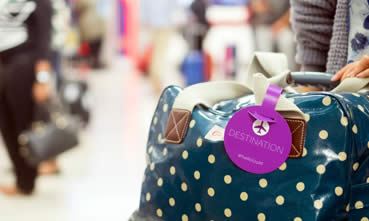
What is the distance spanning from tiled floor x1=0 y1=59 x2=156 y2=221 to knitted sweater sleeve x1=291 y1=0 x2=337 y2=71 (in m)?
1.89

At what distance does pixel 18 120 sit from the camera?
3369 mm

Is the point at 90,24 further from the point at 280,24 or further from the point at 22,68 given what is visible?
the point at 22,68

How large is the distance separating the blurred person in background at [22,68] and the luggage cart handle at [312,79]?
2.46 meters

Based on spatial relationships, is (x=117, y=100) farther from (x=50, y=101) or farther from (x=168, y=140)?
(x=168, y=140)

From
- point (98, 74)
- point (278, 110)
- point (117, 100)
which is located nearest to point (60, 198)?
point (278, 110)

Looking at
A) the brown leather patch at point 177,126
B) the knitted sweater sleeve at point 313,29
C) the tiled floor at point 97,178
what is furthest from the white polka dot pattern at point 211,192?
the tiled floor at point 97,178

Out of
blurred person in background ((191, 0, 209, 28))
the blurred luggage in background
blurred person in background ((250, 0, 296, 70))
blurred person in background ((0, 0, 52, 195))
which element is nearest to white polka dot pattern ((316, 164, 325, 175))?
blurred person in background ((0, 0, 52, 195))

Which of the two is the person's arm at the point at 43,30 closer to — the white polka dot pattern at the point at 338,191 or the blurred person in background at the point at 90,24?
the white polka dot pattern at the point at 338,191

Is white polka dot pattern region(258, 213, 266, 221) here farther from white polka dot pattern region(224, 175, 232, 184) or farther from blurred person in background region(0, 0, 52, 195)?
blurred person in background region(0, 0, 52, 195)

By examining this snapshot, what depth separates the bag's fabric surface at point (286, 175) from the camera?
0.84 m

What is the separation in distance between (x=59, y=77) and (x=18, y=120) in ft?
5.97

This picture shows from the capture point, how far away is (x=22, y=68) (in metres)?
3.30

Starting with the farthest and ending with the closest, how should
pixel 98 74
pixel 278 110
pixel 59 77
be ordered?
pixel 98 74
pixel 59 77
pixel 278 110

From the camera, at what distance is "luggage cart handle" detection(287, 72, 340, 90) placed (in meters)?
1.07
